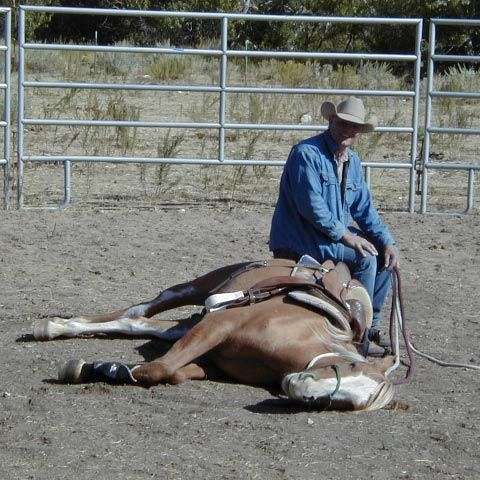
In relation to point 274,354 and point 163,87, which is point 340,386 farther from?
point 163,87

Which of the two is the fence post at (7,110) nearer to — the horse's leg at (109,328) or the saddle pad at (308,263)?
the horse's leg at (109,328)

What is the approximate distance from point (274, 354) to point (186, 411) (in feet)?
1.52

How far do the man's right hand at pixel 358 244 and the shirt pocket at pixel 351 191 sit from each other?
13.8 inches

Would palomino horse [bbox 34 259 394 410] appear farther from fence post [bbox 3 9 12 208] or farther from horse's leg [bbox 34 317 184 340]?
fence post [bbox 3 9 12 208]

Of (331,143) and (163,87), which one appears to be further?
(163,87)

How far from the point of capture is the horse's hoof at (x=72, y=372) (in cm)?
494

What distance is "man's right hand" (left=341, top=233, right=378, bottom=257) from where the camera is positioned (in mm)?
5602

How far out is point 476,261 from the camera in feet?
27.1

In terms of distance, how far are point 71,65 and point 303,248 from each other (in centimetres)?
1166

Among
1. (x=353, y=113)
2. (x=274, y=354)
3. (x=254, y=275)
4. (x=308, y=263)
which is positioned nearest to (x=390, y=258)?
(x=308, y=263)

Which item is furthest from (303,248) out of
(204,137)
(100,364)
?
(204,137)

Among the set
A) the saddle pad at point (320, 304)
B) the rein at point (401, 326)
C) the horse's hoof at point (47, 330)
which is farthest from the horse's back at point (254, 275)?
the horse's hoof at point (47, 330)

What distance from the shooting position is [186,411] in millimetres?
4672

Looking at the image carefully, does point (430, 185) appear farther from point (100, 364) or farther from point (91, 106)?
point (100, 364)
